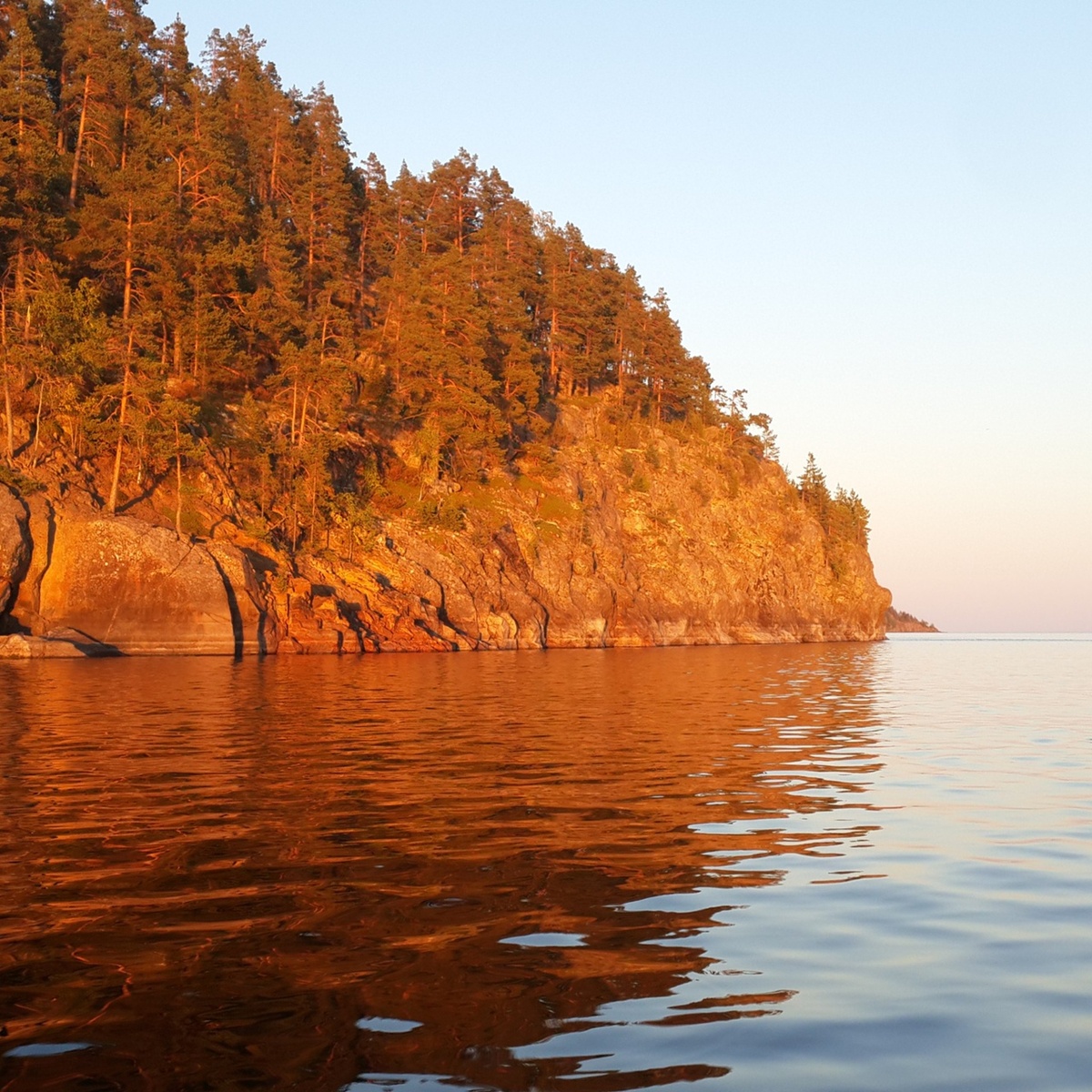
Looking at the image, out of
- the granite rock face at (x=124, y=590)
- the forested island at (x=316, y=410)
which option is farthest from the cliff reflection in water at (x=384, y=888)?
the forested island at (x=316, y=410)

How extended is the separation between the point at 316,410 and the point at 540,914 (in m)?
65.5

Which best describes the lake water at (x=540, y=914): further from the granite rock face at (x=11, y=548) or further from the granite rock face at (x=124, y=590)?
the granite rock face at (x=124, y=590)

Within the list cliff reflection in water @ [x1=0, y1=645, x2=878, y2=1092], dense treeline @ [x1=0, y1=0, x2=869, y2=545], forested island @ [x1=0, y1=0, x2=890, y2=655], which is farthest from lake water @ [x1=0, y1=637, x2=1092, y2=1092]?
dense treeline @ [x1=0, y1=0, x2=869, y2=545]

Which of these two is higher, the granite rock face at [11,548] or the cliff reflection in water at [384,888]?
the granite rock face at [11,548]

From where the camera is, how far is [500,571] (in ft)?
246

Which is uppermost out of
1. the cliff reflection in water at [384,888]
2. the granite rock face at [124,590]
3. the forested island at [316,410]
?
the forested island at [316,410]

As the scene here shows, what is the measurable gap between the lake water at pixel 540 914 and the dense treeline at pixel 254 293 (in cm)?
4430

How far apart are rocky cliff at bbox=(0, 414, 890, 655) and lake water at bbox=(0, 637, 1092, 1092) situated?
32535 mm

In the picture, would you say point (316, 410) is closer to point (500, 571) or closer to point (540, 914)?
point (500, 571)

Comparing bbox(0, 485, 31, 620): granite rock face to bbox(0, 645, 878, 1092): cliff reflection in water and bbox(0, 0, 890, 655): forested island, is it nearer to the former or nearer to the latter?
bbox(0, 0, 890, 655): forested island

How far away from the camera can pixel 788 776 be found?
14.7 metres

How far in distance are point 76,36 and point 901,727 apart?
243 feet

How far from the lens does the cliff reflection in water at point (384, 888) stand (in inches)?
203

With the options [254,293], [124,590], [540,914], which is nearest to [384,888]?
[540,914]
